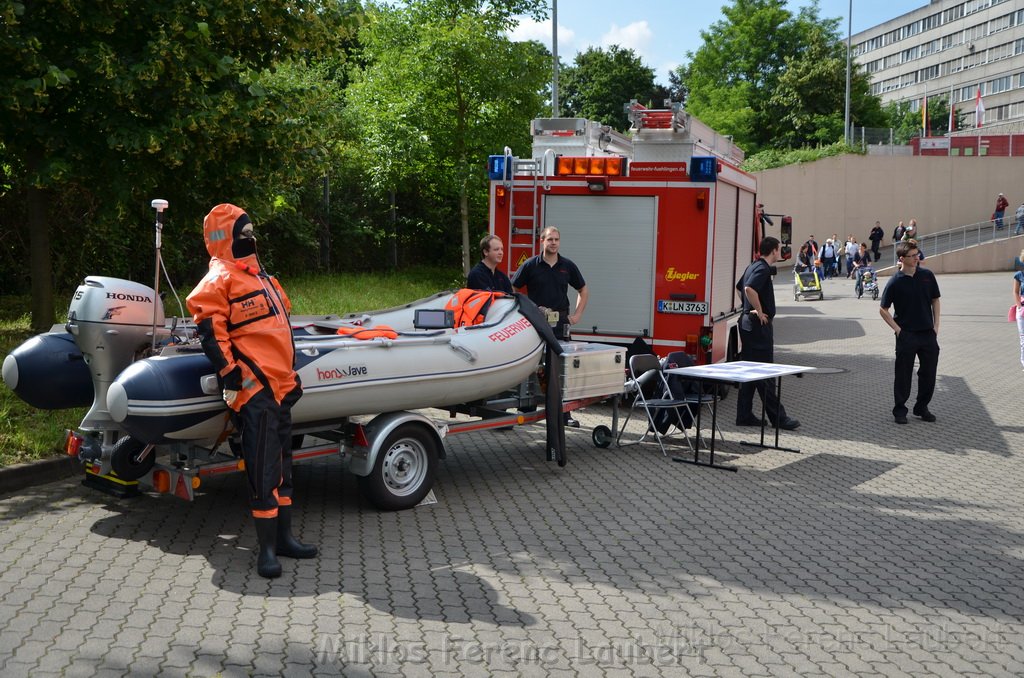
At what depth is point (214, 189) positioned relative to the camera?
11.2 meters

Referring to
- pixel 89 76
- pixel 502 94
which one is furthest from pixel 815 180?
pixel 89 76

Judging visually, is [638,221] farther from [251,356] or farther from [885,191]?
[885,191]

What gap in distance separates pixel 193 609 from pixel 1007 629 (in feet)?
13.3

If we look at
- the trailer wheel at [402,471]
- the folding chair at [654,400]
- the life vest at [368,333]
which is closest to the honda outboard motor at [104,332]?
the life vest at [368,333]

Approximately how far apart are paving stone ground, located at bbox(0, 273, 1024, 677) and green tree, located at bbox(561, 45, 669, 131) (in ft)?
194

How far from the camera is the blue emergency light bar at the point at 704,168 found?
10.8 m

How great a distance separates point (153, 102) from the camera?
9680 millimetres

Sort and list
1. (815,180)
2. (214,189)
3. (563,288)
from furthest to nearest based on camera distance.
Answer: (815,180) < (214,189) < (563,288)

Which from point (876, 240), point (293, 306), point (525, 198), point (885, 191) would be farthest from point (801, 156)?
point (525, 198)

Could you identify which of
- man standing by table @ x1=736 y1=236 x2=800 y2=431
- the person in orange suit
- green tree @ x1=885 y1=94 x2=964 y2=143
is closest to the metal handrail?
man standing by table @ x1=736 y1=236 x2=800 y2=431

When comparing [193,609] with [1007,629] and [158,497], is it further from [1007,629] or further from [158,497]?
[1007,629]

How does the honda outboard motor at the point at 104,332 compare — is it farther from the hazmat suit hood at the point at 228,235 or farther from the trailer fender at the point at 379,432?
the trailer fender at the point at 379,432

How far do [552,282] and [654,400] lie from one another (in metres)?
1.74

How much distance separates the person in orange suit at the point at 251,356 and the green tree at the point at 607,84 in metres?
61.1
